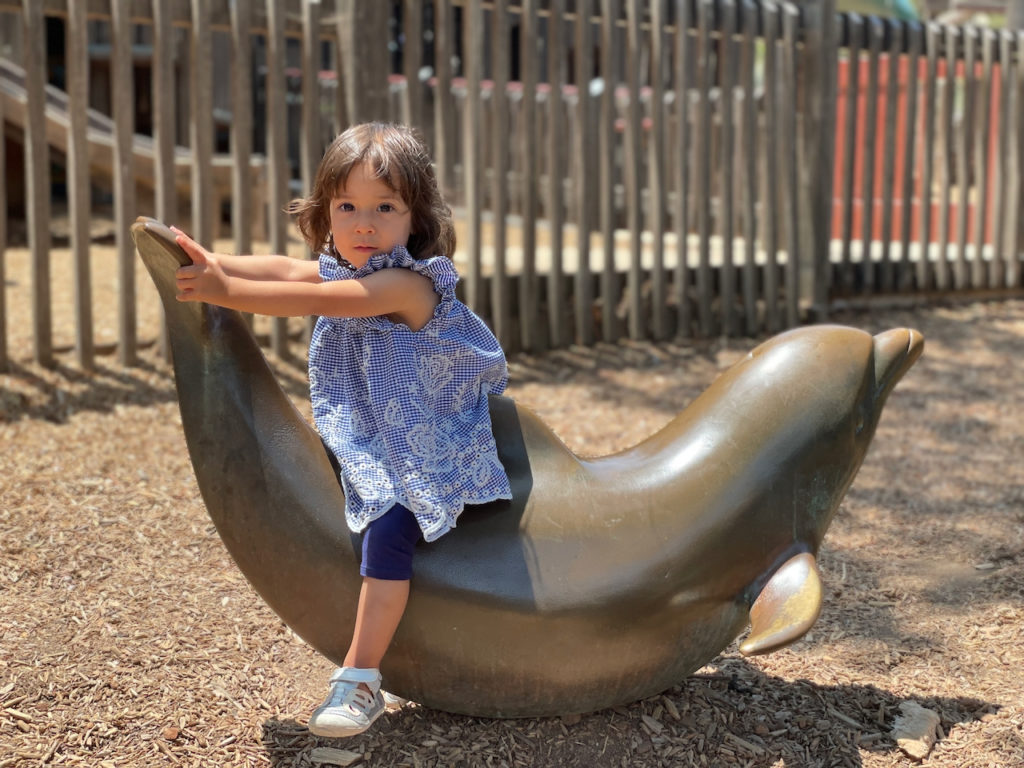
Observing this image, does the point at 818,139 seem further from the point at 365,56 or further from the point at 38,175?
the point at 38,175

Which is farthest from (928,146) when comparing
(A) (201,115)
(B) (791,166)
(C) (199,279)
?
(C) (199,279)

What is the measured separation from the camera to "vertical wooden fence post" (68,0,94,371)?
5.12 metres

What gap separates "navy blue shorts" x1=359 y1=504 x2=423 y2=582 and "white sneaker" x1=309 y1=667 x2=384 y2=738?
0.69ft

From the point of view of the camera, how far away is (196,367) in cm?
253

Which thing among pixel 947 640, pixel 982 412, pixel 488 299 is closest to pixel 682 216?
pixel 488 299

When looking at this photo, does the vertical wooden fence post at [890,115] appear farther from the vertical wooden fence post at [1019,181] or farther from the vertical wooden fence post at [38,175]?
the vertical wooden fence post at [38,175]

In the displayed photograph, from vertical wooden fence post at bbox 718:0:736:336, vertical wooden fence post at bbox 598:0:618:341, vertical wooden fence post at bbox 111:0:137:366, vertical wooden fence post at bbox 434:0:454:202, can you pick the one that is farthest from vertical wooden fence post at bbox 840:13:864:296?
vertical wooden fence post at bbox 111:0:137:366

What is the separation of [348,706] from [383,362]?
0.72 meters

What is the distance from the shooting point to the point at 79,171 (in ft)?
17.2

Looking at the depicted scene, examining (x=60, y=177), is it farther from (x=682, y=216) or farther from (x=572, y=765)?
(x=572, y=765)

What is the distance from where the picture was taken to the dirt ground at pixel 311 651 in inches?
104

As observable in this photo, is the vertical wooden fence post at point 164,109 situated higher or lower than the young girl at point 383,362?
higher

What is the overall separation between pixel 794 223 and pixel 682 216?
0.91 m

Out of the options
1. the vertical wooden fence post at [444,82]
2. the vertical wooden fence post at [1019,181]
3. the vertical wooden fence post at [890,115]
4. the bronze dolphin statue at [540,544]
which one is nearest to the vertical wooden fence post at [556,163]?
the vertical wooden fence post at [444,82]
